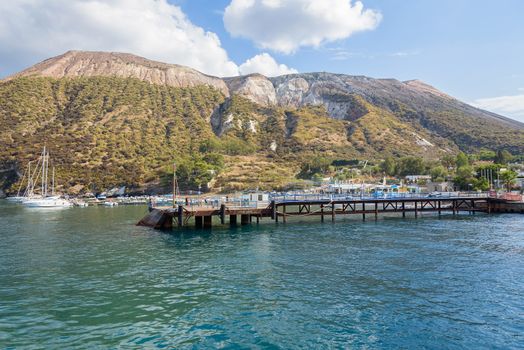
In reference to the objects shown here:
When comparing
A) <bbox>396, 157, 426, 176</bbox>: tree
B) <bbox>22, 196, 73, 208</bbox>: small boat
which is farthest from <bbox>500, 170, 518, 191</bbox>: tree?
<bbox>22, 196, 73, 208</bbox>: small boat

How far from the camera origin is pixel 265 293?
83.8 feet

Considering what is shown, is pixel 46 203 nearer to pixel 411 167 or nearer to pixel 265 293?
pixel 265 293

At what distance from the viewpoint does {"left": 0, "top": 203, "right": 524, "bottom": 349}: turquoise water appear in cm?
1884

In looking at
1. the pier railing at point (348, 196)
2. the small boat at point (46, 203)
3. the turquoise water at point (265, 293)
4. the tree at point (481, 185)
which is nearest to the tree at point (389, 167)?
the tree at point (481, 185)

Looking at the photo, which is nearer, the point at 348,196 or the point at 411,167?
the point at 348,196

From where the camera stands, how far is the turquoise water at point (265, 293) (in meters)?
18.8

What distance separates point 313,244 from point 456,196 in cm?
5099

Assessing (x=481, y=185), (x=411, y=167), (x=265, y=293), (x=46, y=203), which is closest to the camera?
(x=265, y=293)

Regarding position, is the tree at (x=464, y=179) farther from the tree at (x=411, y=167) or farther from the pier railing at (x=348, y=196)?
the pier railing at (x=348, y=196)

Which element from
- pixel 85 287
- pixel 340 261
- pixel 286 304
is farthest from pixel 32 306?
pixel 340 261

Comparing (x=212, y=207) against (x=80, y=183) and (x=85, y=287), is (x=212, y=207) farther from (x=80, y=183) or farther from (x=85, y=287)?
(x=80, y=183)

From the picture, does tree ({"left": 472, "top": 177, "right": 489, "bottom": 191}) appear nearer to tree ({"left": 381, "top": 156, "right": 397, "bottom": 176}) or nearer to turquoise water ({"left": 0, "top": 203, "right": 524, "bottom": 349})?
tree ({"left": 381, "top": 156, "right": 397, "bottom": 176})

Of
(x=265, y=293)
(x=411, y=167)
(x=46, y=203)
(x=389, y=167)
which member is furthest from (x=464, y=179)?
(x=46, y=203)

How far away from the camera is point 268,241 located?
4747 cm
